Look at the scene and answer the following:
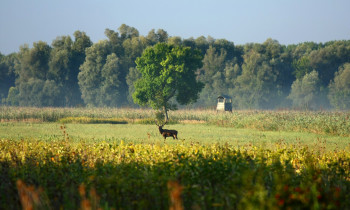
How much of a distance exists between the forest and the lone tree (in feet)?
82.9

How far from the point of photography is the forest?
78625mm

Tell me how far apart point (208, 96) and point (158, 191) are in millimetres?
76426

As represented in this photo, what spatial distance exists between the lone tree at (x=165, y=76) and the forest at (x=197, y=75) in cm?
2527

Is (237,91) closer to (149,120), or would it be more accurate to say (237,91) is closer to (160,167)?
(149,120)

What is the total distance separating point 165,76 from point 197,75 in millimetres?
32154

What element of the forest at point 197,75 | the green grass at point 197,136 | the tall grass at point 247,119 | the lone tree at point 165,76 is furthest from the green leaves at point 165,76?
the forest at point 197,75

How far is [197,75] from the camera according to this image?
268 feet

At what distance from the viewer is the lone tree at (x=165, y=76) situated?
4959cm

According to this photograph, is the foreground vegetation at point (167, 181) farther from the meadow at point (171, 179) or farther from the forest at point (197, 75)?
the forest at point (197, 75)

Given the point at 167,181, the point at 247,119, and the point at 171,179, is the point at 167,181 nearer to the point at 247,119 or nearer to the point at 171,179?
the point at 171,179

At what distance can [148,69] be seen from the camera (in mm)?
50750

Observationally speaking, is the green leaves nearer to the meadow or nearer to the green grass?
the green grass

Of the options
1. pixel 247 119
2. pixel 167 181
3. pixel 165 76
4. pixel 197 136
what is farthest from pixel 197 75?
pixel 167 181

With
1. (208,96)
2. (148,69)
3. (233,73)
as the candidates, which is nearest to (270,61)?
(233,73)
